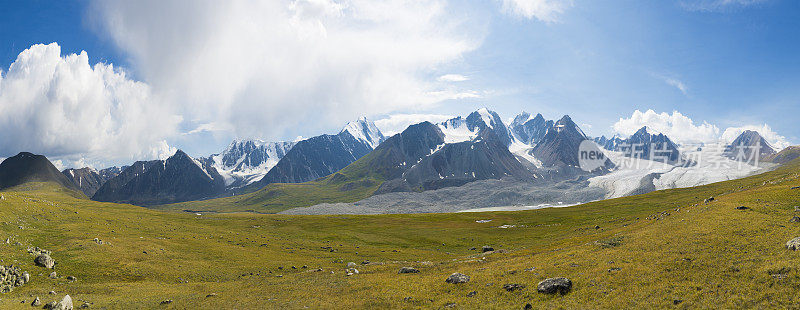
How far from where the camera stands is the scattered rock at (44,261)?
4972 cm

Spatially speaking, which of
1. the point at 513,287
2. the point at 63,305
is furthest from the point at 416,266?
the point at 63,305

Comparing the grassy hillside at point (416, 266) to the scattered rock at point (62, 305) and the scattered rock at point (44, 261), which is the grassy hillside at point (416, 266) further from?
the scattered rock at point (62, 305)

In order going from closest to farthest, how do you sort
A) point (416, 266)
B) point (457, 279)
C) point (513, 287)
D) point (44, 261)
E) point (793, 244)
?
point (793, 244), point (513, 287), point (457, 279), point (44, 261), point (416, 266)

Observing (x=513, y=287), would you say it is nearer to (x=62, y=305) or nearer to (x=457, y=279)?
(x=457, y=279)

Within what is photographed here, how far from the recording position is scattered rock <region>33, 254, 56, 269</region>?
4972cm

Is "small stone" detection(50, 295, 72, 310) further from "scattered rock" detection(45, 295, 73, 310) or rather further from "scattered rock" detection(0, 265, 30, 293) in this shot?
"scattered rock" detection(0, 265, 30, 293)

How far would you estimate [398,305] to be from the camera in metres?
34.2

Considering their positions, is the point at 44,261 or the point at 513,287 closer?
the point at 513,287

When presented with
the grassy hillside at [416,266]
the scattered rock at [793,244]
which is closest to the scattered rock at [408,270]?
the grassy hillside at [416,266]

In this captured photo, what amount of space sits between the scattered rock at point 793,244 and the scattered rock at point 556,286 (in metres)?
19.3

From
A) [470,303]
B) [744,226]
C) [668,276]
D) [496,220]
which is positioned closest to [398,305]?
[470,303]

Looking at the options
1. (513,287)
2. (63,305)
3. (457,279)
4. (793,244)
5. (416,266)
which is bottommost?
(416,266)

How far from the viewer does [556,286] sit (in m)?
31.3

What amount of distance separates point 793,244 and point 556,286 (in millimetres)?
21190
